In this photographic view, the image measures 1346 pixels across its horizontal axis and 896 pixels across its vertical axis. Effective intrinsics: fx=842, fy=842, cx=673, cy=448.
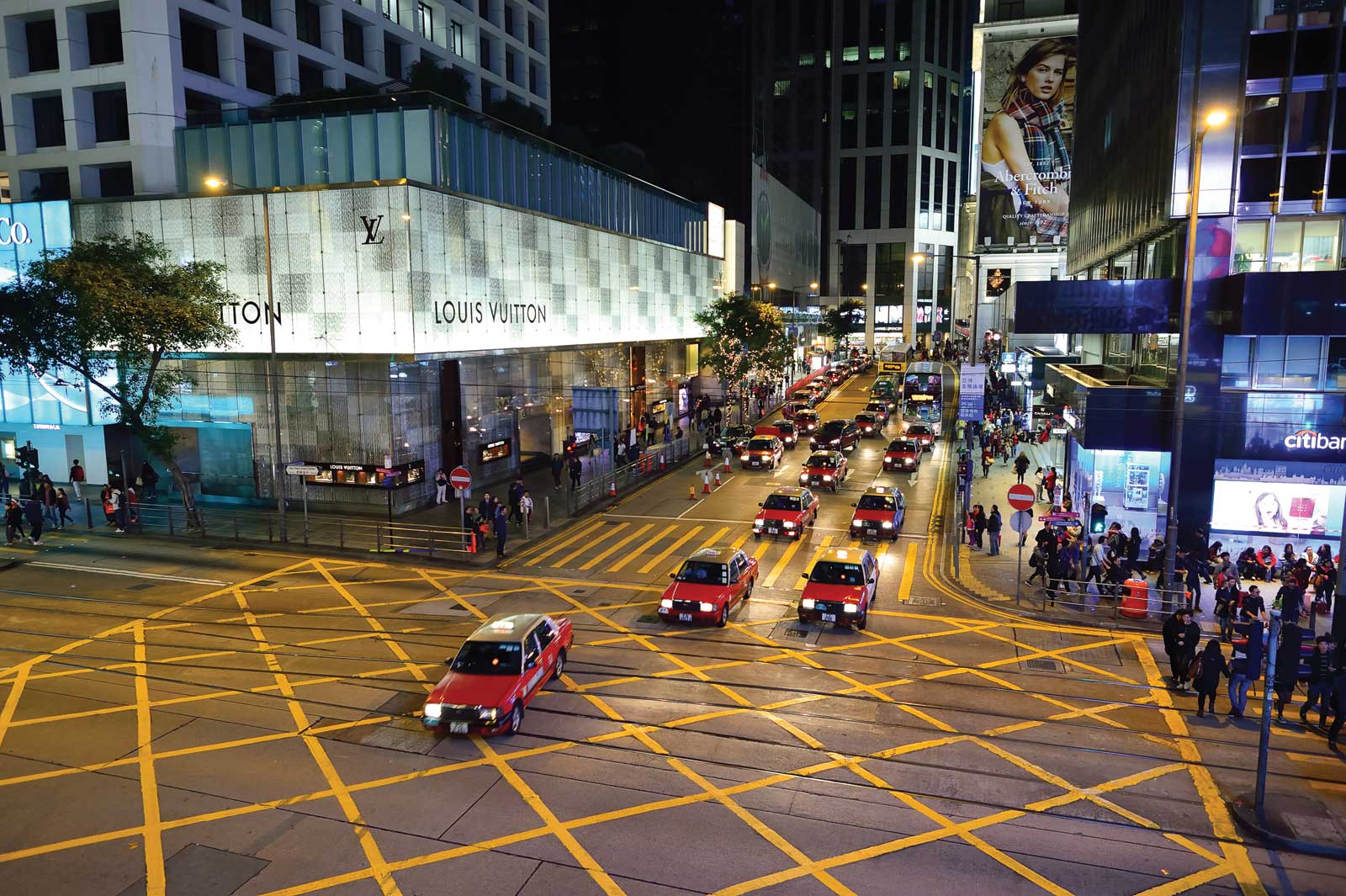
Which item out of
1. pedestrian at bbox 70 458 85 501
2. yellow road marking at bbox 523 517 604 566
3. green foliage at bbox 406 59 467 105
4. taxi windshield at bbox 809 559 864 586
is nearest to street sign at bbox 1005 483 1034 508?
taxi windshield at bbox 809 559 864 586

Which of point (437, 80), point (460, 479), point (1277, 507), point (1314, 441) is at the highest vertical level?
point (437, 80)

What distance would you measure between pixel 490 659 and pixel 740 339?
142 ft

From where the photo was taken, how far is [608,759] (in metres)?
12.4

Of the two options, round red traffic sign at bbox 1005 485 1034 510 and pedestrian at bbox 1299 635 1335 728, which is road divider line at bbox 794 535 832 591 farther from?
pedestrian at bbox 1299 635 1335 728

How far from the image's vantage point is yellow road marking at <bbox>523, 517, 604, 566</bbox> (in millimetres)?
24969

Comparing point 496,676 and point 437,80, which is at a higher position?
point 437,80

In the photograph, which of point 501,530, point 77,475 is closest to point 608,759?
point 501,530

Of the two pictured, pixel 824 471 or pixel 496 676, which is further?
pixel 824 471

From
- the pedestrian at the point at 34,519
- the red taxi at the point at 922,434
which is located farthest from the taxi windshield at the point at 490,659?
the red taxi at the point at 922,434

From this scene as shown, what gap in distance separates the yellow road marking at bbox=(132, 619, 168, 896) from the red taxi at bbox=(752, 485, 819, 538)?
17.3m

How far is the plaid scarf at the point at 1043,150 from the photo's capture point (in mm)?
61500

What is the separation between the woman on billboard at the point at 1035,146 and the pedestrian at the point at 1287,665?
53.8m

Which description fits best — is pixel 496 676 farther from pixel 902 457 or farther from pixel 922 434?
pixel 922 434

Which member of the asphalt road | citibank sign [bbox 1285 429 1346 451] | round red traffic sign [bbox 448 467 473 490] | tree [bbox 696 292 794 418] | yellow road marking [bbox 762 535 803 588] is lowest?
yellow road marking [bbox 762 535 803 588]
